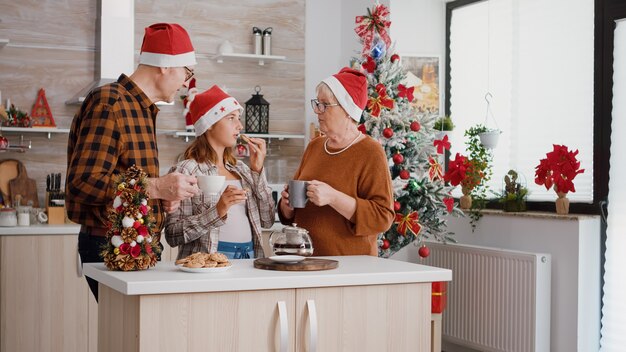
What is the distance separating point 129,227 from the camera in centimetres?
227

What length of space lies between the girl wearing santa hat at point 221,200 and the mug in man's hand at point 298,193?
0.58 ft

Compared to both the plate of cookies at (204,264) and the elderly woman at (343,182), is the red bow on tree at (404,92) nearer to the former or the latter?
the elderly woman at (343,182)

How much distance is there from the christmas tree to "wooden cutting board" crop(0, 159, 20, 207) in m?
2.36

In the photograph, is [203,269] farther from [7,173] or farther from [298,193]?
[7,173]

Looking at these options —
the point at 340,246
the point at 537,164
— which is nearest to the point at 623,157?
the point at 537,164

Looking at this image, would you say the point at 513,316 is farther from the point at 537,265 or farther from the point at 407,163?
the point at 407,163

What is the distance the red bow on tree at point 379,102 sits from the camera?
177 inches

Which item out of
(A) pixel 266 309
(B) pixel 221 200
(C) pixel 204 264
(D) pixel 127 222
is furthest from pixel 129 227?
(B) pixel 221 200

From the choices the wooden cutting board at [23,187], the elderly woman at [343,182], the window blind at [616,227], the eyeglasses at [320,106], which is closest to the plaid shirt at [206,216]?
the elderly woman at [343,182]

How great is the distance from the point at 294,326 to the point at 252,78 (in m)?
3.92

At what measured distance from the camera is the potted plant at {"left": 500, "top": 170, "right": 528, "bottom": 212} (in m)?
4.88

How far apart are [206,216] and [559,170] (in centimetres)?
237

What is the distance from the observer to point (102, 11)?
5.13 metres

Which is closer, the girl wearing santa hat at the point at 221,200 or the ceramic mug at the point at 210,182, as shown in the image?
the ceramic mug at the point at 210,182
